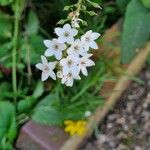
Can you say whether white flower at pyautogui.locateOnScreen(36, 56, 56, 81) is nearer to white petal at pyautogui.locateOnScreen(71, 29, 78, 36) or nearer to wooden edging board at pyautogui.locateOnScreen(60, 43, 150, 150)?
white petal at pyautogui.locateOnScreen(71, 29, 78, 36)

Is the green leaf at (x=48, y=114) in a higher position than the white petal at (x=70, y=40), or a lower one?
lower

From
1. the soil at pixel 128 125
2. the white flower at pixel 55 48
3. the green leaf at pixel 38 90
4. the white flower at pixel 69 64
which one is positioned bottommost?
the soil at pixel 128 125

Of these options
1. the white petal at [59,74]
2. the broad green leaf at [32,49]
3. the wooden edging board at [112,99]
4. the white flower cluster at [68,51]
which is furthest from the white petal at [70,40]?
the wooden edging board at [112,99]

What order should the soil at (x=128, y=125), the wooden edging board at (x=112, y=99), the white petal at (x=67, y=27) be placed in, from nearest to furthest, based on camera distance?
the white petal at (x=67, y=27) < the wooden edging board at (x=112, y=99) < the soil at (x=128, y=125)

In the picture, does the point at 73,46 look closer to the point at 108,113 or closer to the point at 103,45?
the point at 103,45

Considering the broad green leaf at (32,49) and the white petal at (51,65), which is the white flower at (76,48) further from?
the broad green leaf at (32,49)

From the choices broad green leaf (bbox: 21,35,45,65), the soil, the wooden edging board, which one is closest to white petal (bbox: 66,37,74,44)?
broad green leaf (bbox: 21,35,45,65)
